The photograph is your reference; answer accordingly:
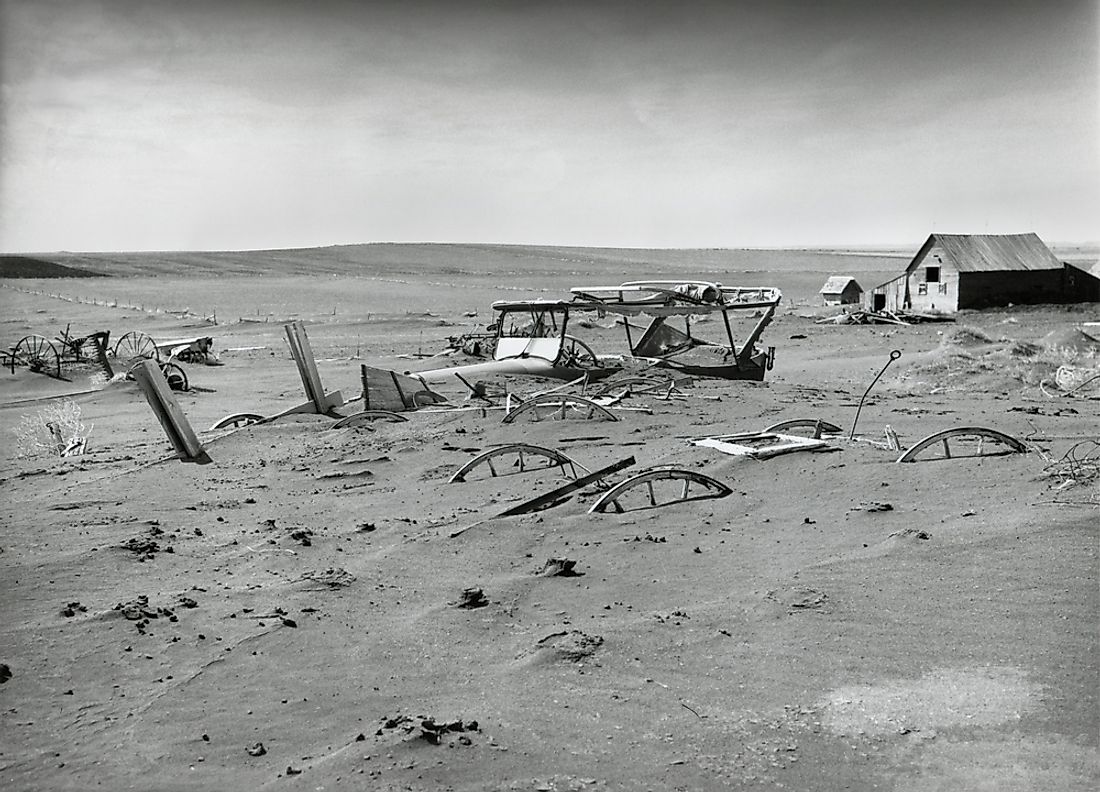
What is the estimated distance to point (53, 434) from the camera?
11945 mm

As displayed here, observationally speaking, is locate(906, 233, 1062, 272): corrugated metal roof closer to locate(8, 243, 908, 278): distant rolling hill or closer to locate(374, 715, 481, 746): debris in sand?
locate(374, 715, 481, 746): debris in sand

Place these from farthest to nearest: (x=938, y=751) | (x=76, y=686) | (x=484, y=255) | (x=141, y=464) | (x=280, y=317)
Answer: (x=484, y=255)
(x=280, y=317)
(x=141, y=464)
(x=76, y=686)
(x=938, y=751)

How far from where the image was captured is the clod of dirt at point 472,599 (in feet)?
17.9

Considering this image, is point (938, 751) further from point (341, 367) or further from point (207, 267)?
point (207, 267)

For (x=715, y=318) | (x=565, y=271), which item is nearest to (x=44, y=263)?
(x=565, y=271)

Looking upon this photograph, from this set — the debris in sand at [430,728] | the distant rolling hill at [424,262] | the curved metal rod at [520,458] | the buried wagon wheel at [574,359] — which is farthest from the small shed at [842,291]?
the distant rolling hill at [424,262]

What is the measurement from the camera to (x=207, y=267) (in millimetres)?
91500

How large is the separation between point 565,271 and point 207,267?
34546mm

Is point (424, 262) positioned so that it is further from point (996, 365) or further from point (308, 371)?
point (308, 371)

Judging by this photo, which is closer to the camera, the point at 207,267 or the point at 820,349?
the point at 820,349

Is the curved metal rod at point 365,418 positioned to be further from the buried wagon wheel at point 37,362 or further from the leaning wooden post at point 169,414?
the buried wagon wheel at point 37,362

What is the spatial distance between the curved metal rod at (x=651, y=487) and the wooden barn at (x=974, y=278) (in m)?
30.9

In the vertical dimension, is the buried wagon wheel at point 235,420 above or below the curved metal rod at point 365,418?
below

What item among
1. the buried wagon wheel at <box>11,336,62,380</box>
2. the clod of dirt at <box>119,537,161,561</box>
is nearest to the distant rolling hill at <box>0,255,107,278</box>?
the buried wagon wheel at <box>11,336,62,380</box>
